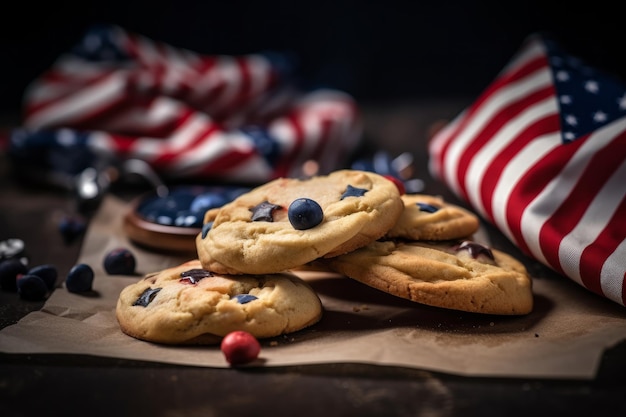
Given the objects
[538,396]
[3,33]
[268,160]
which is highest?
[3,33]

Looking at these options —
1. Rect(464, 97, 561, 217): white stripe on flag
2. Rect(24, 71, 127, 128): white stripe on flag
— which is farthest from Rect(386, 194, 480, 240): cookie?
Rect(24, 71, 127, 128): white stripe on flag

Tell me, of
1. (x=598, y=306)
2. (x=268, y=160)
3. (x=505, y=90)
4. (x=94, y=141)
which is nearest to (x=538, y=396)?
(x=598, y=306)

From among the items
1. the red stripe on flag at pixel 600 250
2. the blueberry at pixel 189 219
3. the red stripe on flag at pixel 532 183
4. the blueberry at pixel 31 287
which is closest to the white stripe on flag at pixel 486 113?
the red stripe on flag at pixel 532 183

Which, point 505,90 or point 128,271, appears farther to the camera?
point 505,90

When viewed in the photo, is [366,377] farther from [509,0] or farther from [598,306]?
[509,0]

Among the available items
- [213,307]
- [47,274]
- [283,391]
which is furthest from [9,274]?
[283,391]

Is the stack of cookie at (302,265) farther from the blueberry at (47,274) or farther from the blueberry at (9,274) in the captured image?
the blueberry at (9,274)

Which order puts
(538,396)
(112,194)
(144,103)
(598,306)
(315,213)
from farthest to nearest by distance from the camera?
(144,103), (112,194), (598,306), (315,213), (538,396)

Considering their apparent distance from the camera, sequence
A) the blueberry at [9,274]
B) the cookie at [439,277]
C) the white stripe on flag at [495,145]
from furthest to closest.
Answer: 1. the white stripe on flag at [495,145]
2. the blueberry at [9,274]
3. the cookie at [439,277]

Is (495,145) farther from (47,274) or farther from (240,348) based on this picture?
(47,274)
